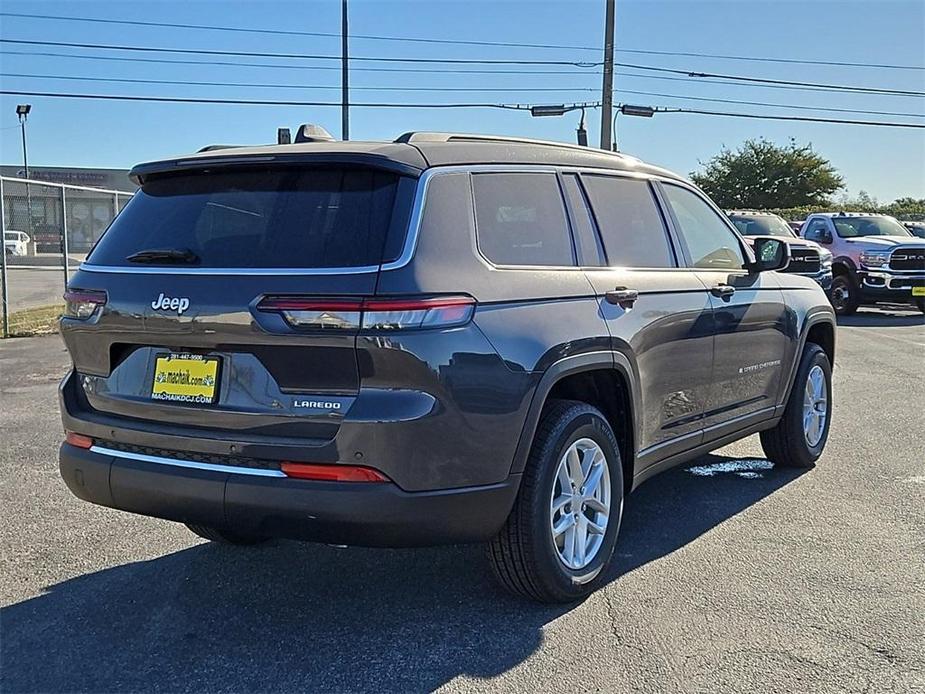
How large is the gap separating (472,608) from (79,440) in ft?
5.69

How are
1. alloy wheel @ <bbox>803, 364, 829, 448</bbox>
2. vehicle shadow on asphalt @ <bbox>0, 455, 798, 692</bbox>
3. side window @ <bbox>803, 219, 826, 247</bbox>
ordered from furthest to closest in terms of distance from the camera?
side window @ <bbox>803, 219, 826, 247</bbox> < alloy wheel @ <bbox>803, 364, 829, 448</bbox> < vehicle shadow on asphalt @ <bbox>0, 455, 798, 692</bbox>

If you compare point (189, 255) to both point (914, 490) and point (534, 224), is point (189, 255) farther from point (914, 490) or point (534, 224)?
point (914, 490)

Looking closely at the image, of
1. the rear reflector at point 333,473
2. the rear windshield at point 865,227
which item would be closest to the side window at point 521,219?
the rear reflector at point 333,473

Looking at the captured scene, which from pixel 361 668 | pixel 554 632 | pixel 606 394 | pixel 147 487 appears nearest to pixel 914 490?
pixel 606 394

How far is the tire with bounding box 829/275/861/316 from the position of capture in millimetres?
18141

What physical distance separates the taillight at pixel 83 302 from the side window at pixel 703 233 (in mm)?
2928

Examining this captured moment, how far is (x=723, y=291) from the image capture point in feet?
16.7

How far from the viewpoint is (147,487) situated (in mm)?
3473

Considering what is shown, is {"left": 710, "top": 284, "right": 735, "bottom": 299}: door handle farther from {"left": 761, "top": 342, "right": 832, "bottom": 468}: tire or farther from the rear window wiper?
the rear window wiper

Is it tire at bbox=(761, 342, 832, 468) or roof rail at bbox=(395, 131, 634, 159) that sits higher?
roof rail at bbox=(395, 131, 634, 159)

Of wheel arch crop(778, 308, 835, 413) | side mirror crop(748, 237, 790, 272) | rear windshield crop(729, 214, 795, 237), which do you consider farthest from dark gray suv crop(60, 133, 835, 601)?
rear windshield crop(729, 214, 795, 237)

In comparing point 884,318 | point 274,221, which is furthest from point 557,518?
point 884,318

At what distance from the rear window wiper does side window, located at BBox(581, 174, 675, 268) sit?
1.85 m

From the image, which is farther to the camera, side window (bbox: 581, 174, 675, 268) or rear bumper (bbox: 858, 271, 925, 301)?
rear bumper (bbox: 858, 271, 925, 301)
